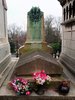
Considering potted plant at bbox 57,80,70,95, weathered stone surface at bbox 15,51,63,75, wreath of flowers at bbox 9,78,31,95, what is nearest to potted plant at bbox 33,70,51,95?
wreath of flowers at bbox 9,78,31,95

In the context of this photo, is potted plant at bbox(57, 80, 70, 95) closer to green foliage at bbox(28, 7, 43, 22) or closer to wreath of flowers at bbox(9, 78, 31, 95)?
wreath of flowers at bbox(9, 78, 31, 95)

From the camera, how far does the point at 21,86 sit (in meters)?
6.00

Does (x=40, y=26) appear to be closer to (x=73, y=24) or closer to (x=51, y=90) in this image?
(x=73, y=24)

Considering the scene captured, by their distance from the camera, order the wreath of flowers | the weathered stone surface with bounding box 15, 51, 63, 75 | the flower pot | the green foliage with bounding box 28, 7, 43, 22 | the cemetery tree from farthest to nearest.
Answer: the cemetery tree → the green foliage with bounding box 28, 7, 43, 22 → the weathered stone surface with bounding box 15, 51, 63, 75 → the flower pot → the wreath of flowers

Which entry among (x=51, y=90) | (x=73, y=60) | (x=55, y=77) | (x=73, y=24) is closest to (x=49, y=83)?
(x=51, y=90)

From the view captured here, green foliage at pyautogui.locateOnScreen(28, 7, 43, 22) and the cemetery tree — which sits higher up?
green foliage at pyautogui.locateOnScreen(28, 7, 43, 22)

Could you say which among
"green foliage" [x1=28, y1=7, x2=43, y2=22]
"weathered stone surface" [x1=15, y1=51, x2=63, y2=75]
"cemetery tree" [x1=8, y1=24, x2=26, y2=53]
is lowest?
"cemetery tree" [x1=8, y1=24, x2=26, y2=53]

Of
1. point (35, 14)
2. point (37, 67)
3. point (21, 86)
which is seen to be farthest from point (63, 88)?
point (35, 14)

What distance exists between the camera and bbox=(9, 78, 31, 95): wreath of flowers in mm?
5891

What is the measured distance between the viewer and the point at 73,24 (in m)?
9.00

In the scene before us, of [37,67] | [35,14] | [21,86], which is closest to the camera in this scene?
[21,86]

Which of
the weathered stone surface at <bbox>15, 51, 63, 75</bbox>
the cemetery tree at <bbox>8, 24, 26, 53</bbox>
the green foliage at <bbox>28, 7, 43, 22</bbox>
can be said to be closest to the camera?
the weathered stone surface at <bbox>15, 51, 63, 75</bbox>

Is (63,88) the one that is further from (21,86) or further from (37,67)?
(37,67)

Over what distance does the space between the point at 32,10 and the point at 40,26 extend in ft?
2.74
